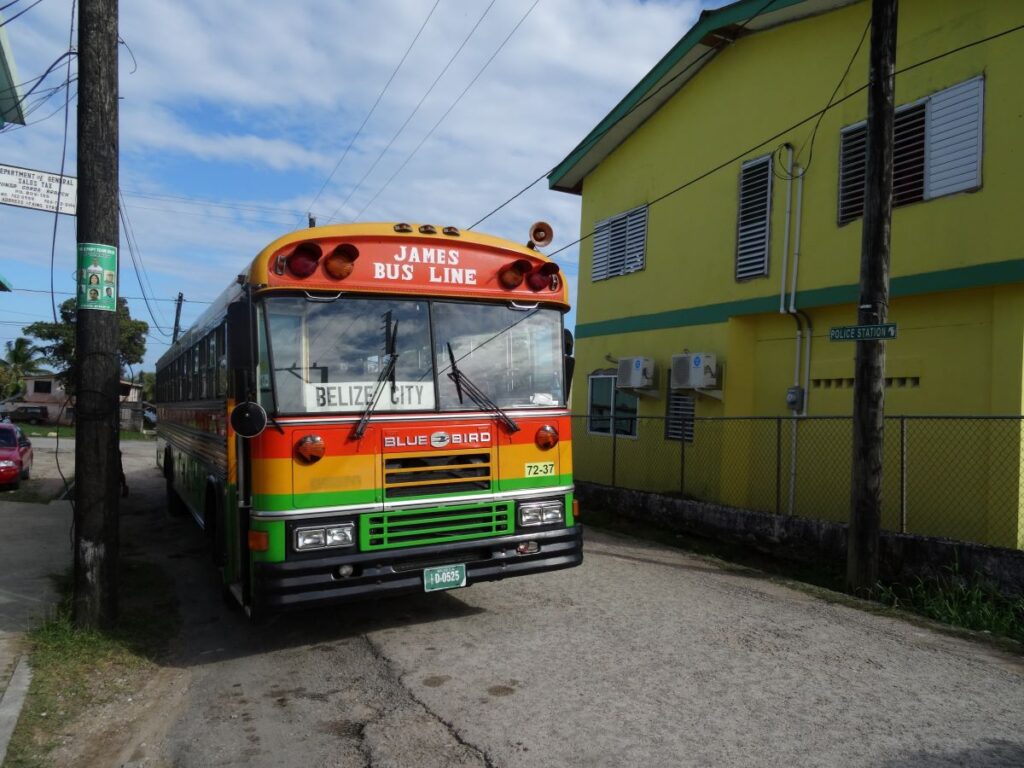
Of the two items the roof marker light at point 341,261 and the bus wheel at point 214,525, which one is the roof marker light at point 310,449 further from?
the bus wheel at point 214,525

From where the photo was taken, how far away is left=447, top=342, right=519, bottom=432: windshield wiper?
19.6ft

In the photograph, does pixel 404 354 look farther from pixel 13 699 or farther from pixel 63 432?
pixel 63 432

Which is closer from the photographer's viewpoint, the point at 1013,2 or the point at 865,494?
the point at 865,494

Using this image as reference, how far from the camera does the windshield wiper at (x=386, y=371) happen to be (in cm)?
556

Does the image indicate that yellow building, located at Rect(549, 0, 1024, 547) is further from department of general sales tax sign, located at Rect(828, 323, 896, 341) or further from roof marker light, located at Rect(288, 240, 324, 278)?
roof marker light, located at Rect(288, 240, 324, 278)

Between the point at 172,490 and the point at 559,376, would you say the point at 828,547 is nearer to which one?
the point at 559,376

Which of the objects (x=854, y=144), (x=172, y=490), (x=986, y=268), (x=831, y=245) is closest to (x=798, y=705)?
(x=986, y=268)

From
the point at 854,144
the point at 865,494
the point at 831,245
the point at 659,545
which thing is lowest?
the point at 659,545

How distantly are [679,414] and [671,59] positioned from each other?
603 centimetres

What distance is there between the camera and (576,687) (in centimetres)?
486

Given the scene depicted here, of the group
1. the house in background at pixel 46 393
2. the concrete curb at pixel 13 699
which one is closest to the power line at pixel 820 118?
the concrete curb at pixel 13 699

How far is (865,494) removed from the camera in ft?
24.7

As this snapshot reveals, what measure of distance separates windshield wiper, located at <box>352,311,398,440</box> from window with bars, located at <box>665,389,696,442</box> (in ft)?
24.7

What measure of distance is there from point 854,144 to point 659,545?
593 cm
